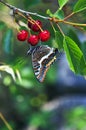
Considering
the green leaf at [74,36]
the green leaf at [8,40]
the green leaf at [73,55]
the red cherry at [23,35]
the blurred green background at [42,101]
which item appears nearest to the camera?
the green leaf at [73,55]

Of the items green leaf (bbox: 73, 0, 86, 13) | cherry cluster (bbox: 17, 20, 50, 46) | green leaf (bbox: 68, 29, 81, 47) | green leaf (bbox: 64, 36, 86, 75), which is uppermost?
green leaf (bbox: 73, 0, 86, 13)

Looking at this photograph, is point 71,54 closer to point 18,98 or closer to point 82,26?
point 82,26

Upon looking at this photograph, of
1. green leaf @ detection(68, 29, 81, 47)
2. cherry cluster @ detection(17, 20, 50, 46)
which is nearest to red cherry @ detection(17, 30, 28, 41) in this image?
cherry cluster @ detection(17, 20, 50, 46)

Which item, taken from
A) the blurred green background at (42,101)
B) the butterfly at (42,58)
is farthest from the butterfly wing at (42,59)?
the blurred green background at (42,101)

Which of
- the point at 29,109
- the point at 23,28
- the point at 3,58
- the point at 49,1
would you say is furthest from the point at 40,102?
the point at 23,28

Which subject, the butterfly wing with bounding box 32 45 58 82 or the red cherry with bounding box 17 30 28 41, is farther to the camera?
the red cherry with bounding box 17 30 28 41

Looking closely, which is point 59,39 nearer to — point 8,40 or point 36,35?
point 36,35

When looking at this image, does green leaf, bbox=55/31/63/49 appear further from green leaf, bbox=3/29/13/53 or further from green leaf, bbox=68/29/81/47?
green leaf, bbox=3/29/13/53

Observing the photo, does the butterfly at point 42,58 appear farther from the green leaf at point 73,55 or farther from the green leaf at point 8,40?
the green leaf at point 8,40

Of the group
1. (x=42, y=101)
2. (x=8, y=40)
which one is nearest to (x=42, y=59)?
(x=8, y=40)
